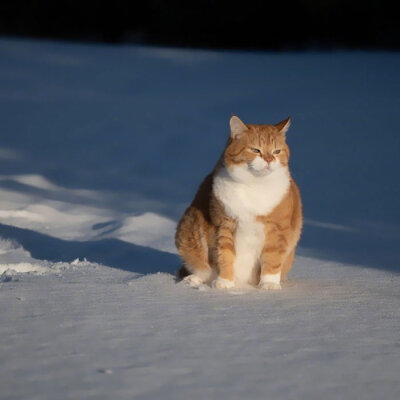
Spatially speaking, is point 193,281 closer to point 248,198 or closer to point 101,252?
point 248,198

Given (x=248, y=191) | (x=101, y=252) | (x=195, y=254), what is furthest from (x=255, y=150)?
(x=101, y=252)

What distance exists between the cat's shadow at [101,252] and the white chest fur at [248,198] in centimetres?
74

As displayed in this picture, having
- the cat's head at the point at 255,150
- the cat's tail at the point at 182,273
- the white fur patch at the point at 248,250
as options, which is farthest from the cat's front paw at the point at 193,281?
the cat's head at the point at 255,150

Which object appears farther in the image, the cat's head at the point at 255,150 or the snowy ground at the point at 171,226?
the cat's head at the point at 255,150

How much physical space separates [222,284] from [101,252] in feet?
5.30

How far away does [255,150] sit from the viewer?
13.4ft

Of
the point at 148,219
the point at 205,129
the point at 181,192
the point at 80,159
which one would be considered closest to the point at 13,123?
the point at 80,159

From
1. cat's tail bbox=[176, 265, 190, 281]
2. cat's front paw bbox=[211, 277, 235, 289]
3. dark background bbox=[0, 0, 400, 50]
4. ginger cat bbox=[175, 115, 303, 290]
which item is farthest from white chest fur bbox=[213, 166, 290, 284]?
dark background bbox=[0, 0, 400, 50]

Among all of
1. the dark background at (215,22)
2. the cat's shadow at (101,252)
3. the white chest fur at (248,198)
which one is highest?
the dark background at (215,22)

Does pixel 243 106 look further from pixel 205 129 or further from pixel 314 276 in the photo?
pixel 314 276

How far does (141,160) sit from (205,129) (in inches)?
53.8

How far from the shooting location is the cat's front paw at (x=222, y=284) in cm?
412

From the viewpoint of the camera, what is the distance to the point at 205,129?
10.7m

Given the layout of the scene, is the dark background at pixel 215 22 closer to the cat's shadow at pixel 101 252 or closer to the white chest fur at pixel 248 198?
the cat's shadow at pixel 101 252
